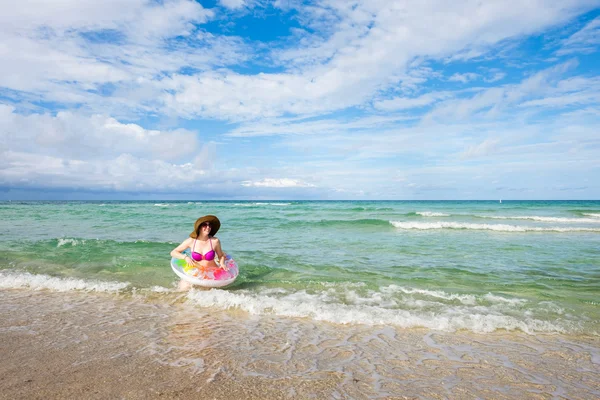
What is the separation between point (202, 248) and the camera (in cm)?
774

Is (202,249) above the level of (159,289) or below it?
above

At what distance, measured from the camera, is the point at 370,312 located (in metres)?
6.03

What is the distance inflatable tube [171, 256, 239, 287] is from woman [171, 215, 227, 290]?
0.22ft

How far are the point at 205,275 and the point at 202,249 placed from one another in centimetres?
62

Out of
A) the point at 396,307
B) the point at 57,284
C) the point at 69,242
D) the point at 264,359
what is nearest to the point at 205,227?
the point at 57,284

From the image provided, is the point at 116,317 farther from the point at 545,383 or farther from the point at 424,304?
the point at 545,383

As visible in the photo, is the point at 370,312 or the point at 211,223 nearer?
the point at 370,312

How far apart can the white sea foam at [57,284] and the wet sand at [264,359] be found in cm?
159

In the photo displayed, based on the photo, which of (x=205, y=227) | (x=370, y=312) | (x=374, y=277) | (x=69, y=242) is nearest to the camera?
(x=370, y=312)

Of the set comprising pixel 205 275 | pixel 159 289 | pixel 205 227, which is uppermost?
pixel 205 227

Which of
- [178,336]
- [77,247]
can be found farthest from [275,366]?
[77,247]

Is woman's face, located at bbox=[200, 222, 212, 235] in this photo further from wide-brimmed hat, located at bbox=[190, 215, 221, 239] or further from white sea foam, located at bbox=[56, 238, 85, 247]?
white sea foam, located at bbox=[56, 238, 85, 247]

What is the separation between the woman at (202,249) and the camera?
7.50 meters

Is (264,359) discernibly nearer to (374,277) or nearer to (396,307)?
(396,307)
